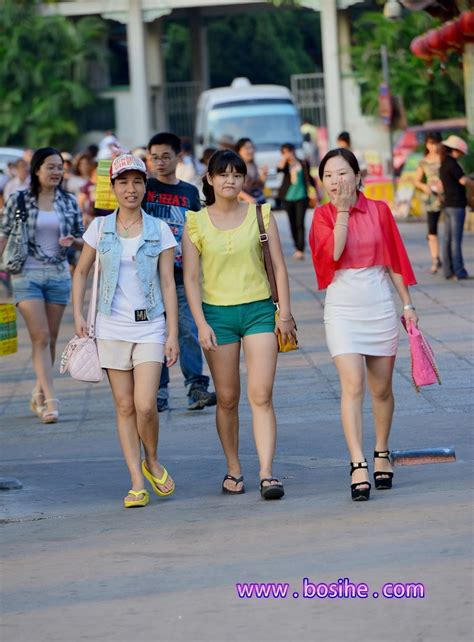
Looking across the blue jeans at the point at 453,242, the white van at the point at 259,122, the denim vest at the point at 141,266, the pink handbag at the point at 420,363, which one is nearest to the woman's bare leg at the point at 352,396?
the pink handbag at the point at 420,363

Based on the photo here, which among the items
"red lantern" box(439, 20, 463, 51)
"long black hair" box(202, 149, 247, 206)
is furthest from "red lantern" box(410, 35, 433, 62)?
"long black hair" box(202, 149, 247, 206)

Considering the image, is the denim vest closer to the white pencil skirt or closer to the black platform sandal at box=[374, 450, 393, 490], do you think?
the white pencil skirt

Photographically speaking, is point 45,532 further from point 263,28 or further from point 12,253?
point 263,28

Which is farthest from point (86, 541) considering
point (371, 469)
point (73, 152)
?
point (73, 152)

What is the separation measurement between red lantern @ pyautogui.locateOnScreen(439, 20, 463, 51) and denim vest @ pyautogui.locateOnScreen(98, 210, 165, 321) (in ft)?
58.0

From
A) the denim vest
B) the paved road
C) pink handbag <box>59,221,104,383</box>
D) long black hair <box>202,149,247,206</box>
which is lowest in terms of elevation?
the paved road

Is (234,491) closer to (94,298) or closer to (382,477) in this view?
(382,477)

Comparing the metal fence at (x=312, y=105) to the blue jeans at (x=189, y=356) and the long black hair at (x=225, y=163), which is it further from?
the long black hair at (x=225, y=163)

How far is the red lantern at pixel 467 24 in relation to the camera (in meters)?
24.0

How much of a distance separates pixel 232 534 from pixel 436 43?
2038 centimetres

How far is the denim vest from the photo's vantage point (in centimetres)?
785

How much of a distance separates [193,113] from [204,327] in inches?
1770

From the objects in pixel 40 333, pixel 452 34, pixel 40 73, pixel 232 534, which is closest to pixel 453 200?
pixel 452 34

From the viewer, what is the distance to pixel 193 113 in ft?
171
